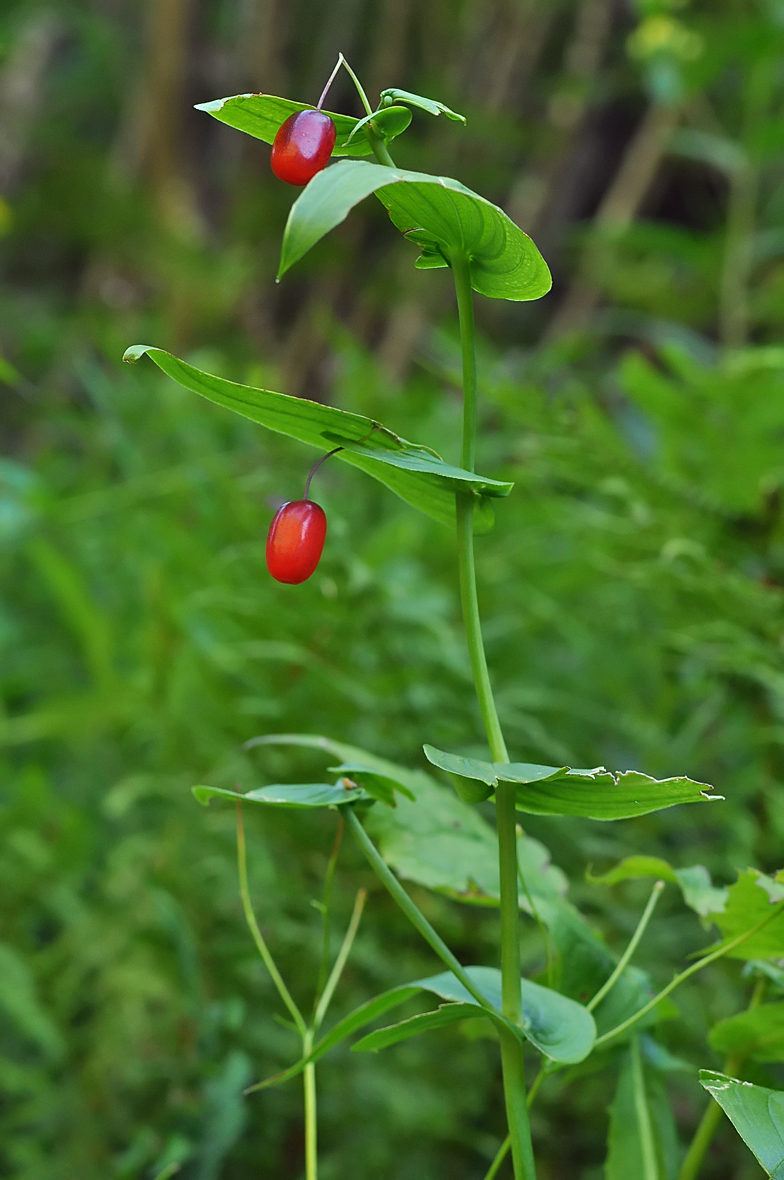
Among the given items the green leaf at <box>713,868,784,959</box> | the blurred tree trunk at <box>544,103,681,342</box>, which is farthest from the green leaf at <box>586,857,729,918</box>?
the blurred tree trunk at <box>544,103,681,342</box>

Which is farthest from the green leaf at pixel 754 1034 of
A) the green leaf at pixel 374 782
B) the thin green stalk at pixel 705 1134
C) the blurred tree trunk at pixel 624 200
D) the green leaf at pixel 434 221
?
the blurred tree trunk at pixel 624 200

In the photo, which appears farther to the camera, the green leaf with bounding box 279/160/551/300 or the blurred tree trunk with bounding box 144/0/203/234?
the blurred tree trunk with bounding box 144/0/203/234

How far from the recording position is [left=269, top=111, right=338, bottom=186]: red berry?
0.75 feet

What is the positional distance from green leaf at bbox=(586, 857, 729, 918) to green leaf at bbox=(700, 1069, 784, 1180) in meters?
0.06

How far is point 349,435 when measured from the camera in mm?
243

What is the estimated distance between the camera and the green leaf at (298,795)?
248 millimetres

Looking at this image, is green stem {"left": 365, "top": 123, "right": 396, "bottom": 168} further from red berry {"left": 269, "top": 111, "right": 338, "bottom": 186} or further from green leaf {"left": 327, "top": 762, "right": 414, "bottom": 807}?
green leaf {"left": 327, "top": 762, "right": 414, "bottom": 807}

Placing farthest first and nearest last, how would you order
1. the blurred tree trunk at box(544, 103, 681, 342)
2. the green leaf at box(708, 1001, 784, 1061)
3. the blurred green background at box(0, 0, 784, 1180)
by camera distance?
the blurred tree trunk at box(544, 103, 681, 342)
the blurred green background at box(0, 0, 784, 1180)
the green leaf at box(708, 1001, 784, 1061)

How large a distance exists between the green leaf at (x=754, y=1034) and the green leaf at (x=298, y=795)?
0.14 metres

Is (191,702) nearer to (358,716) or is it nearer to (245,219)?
(358,716)

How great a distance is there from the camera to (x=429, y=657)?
70 cm

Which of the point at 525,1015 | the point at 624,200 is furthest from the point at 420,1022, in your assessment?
the point at 624,200

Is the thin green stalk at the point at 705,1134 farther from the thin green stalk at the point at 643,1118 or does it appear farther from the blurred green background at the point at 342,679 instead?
the blurred green background at the point at 342,679

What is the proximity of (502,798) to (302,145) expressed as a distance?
17 cm
